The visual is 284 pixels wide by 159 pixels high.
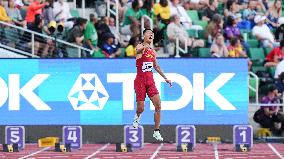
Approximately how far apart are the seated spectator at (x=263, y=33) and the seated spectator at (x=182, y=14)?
1646 millimetres

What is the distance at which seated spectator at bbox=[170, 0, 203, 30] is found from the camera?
30.3 metres

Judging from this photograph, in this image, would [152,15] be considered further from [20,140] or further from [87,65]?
[20,140]

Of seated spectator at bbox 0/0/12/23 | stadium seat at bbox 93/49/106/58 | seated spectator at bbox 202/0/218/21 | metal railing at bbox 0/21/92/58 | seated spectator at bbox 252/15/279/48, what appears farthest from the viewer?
seated spectator at bbox 202/0/218/21

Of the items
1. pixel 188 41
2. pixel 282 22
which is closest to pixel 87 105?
pixel 188 41

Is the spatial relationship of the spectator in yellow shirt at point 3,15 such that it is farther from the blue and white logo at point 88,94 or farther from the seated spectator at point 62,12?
the blue and white logo at point 88,94

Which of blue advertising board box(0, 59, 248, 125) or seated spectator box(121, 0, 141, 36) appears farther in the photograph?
seated spectator box(121, 0, 141, 36)

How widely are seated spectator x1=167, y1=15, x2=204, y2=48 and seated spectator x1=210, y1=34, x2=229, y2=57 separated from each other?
0.81 meters

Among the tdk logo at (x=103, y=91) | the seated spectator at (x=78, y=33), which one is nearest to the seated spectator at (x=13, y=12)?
the seated spectator at (x=78, y=33)

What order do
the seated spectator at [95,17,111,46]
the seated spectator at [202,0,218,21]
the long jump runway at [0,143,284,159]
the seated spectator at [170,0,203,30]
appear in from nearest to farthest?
the long jump runway at [0,143,284,159] → the seated spectator at [95,17,111,46] → the seated spectator at [170,0,203,30] → the seated spectator at [202,0,218,21]

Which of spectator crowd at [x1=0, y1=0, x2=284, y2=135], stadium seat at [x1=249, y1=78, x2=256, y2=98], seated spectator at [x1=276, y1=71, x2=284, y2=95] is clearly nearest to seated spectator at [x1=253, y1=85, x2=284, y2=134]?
spectator crowd at [x1=0, y1=0, x2=284, y2=135]

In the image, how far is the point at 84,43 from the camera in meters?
28.5

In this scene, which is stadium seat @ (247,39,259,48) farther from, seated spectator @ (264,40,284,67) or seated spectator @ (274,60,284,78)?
seated spectator @ (274,60,284,78)

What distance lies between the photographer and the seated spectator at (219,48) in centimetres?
2836

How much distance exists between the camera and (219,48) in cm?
2855
